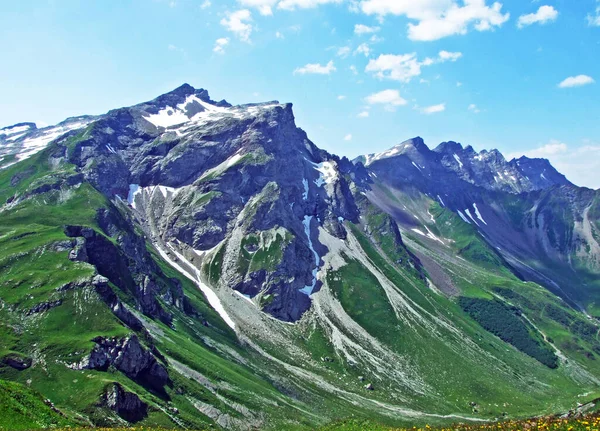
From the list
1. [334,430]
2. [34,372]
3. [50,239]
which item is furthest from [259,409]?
[334,430]

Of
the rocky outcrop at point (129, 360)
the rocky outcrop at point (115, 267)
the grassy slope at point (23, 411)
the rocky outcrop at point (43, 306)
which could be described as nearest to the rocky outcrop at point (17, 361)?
the rocky outcrop at point (129, 360)

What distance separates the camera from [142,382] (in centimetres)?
11412

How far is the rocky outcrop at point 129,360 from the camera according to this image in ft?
353

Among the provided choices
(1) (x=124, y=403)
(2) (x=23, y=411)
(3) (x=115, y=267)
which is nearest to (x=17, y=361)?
(1) (x=124, y=403)

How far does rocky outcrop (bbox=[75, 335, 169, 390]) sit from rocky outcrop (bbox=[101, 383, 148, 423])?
12.0m

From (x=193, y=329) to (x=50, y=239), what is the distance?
2353 inches

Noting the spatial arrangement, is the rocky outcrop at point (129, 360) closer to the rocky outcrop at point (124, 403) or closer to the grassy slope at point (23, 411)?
the rocky outcrop at point (124, 403)

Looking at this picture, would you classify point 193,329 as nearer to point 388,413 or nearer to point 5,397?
point 388,413

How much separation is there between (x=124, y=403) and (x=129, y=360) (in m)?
18.6

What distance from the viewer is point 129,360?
371 feet

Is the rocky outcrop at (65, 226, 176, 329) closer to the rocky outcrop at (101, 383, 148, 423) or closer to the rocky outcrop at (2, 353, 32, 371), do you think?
the rocky outcrop at (2, 353, 32, 371)

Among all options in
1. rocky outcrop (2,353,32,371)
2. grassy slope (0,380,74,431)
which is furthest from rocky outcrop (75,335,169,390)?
grassy slope (0,380,74,431)

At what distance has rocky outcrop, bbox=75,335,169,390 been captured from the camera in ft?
353

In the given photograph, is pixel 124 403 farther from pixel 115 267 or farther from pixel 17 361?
pixel 115 267
